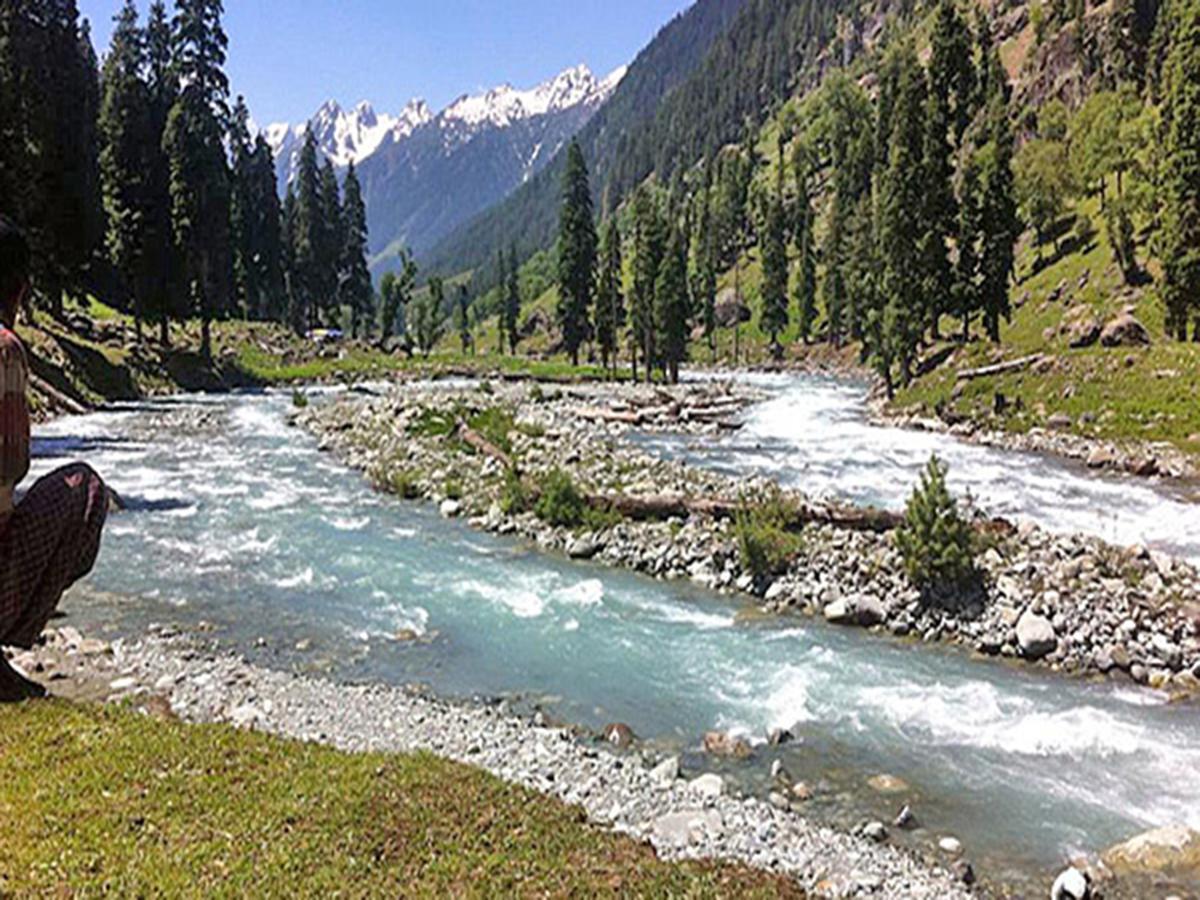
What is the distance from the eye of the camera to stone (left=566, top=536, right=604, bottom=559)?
21.9 metres

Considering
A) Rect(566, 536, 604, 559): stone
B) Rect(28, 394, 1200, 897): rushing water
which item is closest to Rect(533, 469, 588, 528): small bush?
Rect(566, 536, 604, 559): stone

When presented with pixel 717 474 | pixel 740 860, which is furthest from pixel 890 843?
pixel 717 474

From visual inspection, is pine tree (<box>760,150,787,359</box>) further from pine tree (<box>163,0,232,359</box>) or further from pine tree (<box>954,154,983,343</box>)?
pine tree (<box>163,0,232,359</box>)

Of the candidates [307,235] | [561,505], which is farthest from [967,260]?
[307,235]

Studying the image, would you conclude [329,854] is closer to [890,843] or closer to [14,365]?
[14,365]

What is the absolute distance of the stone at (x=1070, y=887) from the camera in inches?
337

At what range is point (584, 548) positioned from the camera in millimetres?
21969

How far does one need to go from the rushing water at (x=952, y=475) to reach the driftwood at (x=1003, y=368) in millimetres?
6024

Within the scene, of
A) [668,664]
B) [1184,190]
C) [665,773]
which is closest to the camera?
[665,773]

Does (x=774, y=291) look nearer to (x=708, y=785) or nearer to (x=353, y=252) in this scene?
(x=353, y=252)

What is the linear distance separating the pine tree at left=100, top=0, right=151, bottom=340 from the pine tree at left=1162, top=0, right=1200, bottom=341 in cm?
6574

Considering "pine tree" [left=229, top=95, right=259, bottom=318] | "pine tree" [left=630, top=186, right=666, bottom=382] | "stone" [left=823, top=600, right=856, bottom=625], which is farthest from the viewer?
"pine tree" [left=229, top=95, right=259, bottom=318]

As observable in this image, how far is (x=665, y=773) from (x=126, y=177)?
66.9 m

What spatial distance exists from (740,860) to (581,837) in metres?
1.78
